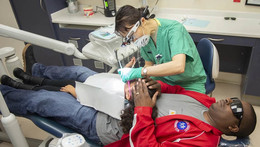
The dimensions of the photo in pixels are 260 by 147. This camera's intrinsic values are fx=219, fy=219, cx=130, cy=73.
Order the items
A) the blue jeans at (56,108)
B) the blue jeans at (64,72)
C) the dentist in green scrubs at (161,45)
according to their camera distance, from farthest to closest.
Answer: the blue jeans at (64,72), the blue jeans at (56,108), the dentist in green scrubs at (161,45)

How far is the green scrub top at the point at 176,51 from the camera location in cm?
133

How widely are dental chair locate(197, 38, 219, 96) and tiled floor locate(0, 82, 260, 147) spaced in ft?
2.18

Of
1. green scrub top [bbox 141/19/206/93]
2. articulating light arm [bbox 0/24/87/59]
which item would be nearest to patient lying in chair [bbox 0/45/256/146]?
green scrub top [bbox 141/19/206/93]

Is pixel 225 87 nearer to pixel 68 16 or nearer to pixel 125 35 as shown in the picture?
pixel 125 35

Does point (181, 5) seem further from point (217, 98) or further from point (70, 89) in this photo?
point (70, 89)

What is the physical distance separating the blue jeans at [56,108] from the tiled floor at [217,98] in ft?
2.54

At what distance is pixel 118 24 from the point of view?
1.35 m

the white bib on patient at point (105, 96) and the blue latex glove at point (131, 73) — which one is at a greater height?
the blue latex glove at point (131, 73)

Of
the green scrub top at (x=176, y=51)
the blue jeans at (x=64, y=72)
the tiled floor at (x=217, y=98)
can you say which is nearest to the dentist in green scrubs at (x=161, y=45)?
the green scrub top at (x=176, y=51)

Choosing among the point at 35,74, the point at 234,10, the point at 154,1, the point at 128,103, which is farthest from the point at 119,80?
the point at 234,10

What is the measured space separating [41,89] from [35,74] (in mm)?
338

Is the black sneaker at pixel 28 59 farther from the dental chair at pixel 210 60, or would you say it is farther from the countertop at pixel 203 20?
the dental chair at pixel 210 60

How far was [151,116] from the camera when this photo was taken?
125cm

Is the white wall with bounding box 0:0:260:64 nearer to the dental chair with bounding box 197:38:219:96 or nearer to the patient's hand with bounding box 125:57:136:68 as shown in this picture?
the dental chair with bounding box 197:38:219:96
